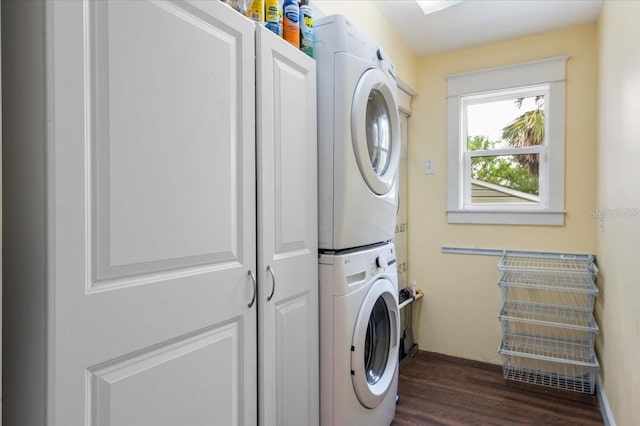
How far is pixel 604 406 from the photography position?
2.06m

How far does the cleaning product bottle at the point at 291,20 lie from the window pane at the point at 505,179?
1.99 metres

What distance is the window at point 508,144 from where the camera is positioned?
2562 millimetres

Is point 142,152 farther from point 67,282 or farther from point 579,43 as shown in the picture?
point 579,43

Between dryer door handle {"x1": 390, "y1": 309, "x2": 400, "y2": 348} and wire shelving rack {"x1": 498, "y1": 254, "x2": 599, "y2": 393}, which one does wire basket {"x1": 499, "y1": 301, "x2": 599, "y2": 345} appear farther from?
dryer door handle {"x1": 390, "y1": 309, "x2": 400, "y2": 348}

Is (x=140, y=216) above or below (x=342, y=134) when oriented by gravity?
below

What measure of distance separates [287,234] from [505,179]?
2.13m

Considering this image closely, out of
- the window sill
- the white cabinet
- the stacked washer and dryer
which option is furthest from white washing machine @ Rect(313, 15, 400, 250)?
the window sill

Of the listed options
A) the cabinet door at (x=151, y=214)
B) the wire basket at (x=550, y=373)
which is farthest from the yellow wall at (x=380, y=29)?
the wire basket at (x=550, y=373)

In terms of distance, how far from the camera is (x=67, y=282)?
66cm

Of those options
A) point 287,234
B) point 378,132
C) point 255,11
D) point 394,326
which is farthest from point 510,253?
point 255,11

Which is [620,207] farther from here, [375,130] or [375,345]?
[375,345]

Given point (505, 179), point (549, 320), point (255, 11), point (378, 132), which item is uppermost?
point (255, 11)

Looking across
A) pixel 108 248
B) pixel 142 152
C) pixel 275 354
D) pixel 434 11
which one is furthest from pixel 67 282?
pixel 434 11

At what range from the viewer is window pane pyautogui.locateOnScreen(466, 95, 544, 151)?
2672 mm
